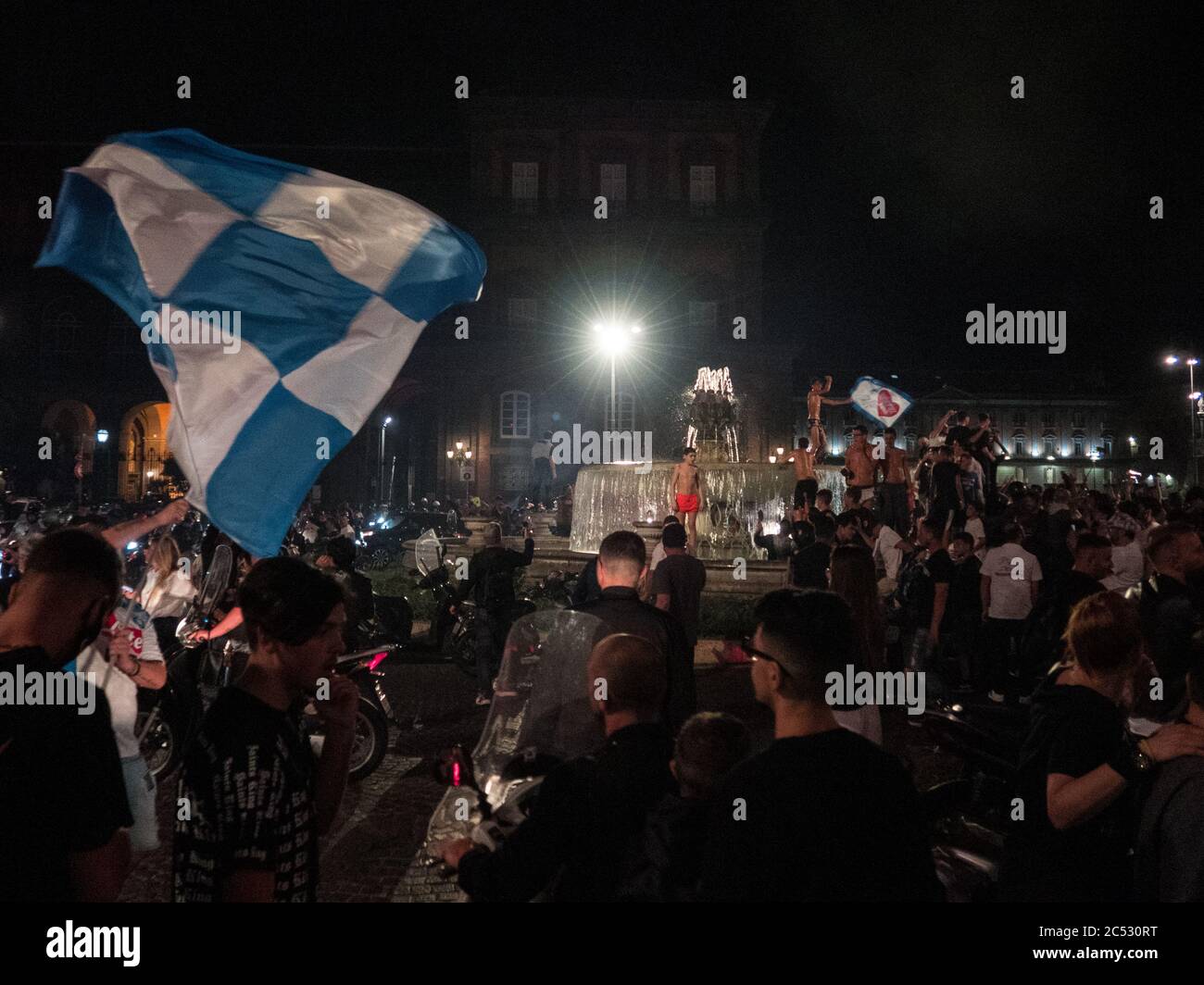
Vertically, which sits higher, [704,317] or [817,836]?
[704,317]

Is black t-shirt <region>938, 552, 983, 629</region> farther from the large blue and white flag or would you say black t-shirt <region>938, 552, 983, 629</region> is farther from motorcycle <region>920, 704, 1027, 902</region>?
the large blue and white flag

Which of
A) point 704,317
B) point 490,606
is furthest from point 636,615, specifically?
point 704,317

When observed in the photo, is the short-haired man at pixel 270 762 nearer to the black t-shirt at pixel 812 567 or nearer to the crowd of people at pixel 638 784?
the crowd of people at pixel 638 784

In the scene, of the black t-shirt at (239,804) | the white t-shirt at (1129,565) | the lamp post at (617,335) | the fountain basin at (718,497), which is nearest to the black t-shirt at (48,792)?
the black t-shirt at (239,804)

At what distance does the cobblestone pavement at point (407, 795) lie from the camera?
455 centimetres

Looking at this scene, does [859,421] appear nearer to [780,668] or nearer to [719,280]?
[719,280]

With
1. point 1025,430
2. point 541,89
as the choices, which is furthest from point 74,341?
point 1025,430

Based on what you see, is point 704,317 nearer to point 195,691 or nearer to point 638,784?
point 195,691

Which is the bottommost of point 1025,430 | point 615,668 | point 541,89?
point 615,668

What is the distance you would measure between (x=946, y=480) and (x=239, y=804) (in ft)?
37.3

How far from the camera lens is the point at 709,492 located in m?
18.9

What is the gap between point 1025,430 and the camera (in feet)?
264
